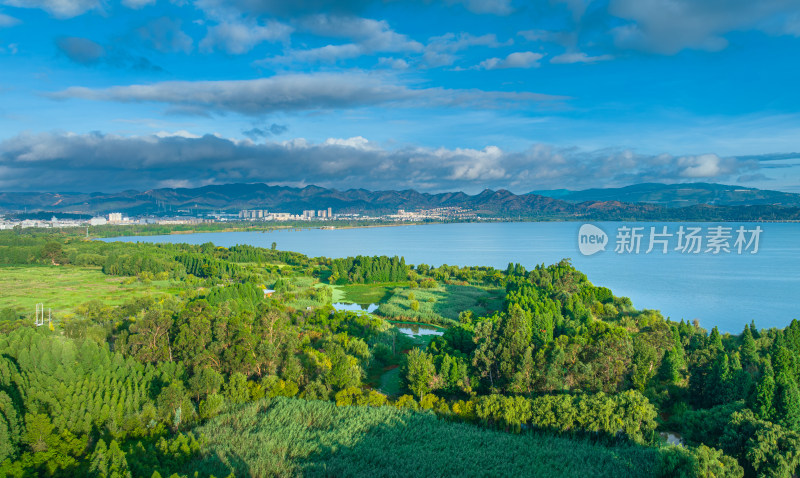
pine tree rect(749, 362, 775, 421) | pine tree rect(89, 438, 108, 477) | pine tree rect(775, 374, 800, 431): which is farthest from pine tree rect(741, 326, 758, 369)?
pine tree rect(89, 438, 108, 477)

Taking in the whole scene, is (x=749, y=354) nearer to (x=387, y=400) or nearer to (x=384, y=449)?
(x=387, y=400)

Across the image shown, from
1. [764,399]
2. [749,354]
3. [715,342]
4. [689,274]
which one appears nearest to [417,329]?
[715,342]

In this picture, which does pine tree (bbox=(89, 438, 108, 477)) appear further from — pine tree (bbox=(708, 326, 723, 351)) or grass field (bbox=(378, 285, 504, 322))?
grass field (bbox=(378, 285, 504, 322))

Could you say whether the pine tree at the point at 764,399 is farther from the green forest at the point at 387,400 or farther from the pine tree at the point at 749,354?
the pine tree at the point at 749,354

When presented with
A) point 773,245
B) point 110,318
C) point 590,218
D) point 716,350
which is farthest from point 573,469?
point 590,218

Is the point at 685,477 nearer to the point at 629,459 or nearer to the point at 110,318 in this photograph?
the point at 629,459

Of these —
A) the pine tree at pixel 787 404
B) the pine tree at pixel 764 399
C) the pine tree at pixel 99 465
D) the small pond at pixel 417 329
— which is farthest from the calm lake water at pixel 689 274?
the pine tree at pixel 99 465

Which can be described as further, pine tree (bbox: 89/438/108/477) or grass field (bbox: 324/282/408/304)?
grass field (bbox: 324/282/408/304)
